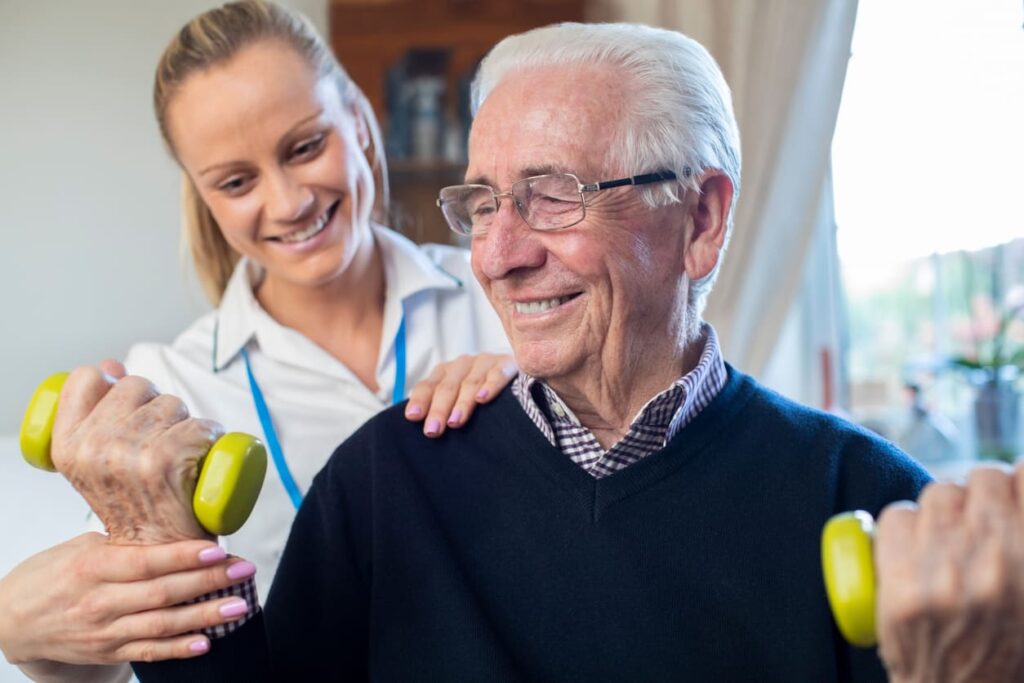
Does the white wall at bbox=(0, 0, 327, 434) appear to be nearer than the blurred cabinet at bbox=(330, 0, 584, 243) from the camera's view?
Yes

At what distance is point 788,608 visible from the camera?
51.3 inches

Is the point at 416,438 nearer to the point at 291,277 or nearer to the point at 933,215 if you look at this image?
the point at 291,277

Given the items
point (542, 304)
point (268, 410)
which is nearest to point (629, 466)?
point (542, 304)

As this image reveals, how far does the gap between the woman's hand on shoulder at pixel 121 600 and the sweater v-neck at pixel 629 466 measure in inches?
16.7

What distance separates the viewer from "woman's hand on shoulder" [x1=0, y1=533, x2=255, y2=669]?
113 cm

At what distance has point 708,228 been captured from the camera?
146cm

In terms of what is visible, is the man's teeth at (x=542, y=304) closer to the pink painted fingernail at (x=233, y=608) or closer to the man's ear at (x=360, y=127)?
the pink painted fingernail at (x=233, y=608)

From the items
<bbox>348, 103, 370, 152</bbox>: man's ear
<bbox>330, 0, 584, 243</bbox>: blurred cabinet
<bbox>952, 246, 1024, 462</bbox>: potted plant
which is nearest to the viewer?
<bbox>348, 103, 370, 152</bbox>: man's ear

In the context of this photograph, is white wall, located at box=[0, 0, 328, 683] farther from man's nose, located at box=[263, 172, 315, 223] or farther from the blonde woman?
man's nose, located at box=[263, 172, 315, 223]

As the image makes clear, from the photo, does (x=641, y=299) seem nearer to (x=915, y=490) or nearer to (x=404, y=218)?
(x=915, y=490)

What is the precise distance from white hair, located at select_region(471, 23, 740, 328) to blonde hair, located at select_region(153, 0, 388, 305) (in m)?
0.60

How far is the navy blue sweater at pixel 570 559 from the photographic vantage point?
130 centimetres

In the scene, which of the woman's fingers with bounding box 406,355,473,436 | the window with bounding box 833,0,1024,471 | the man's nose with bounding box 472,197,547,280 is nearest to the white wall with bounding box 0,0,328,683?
the woman's fingers with bounding box 406,355,473,436

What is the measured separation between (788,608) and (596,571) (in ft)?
0.80
